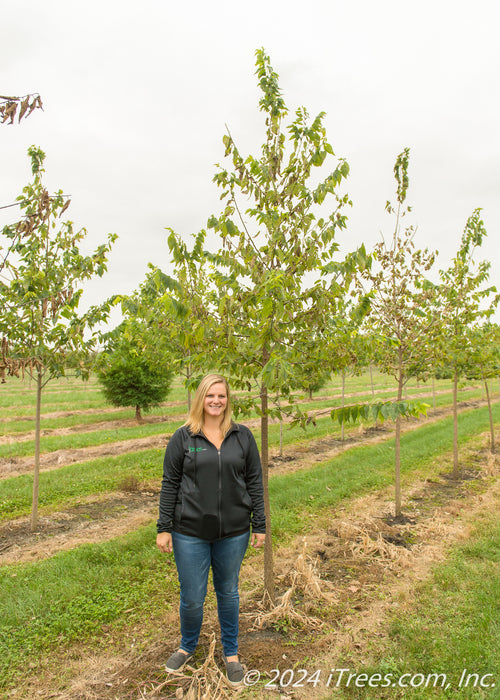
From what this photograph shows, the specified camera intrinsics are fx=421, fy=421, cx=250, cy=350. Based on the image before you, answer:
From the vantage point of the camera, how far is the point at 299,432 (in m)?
17.2

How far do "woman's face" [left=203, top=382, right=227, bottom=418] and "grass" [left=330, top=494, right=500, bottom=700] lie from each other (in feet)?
7.87

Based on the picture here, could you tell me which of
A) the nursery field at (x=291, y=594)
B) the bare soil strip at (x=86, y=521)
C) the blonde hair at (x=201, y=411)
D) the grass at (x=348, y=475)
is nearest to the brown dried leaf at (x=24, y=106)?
the blonde hair at (x=201, y=411)

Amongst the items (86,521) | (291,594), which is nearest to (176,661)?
(291,594)

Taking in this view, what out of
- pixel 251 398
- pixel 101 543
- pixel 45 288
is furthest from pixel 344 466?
pixel 45 288

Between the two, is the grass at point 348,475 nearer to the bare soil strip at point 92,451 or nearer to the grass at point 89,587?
the grass at point 89,587

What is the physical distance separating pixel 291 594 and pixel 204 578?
1.65m

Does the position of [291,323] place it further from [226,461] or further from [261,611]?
[261,611]

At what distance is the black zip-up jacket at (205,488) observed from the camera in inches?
132

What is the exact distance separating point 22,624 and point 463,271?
922cm

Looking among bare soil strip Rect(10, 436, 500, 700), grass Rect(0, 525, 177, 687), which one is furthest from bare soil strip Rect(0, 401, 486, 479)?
grass Rect(0, 525, 177, 687)

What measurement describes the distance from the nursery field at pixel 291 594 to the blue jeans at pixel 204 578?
0.25 meters

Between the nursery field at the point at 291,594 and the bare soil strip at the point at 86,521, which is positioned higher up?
the nursery field at the point at 291,594

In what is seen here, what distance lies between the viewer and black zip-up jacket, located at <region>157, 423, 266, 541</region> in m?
3.35

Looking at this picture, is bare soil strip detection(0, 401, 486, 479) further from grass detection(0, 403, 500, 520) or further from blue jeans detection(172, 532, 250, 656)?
blue jeans detection(172, 532, 250, 656)
